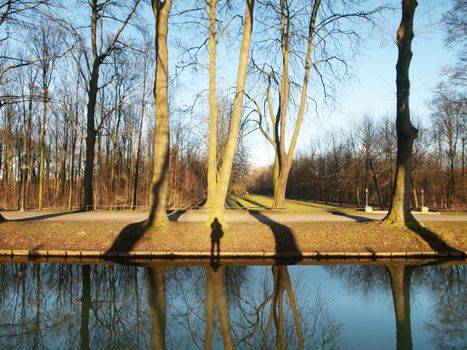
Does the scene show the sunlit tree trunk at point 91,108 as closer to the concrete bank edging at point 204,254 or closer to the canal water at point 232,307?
the concrete bank edging at point 204,254

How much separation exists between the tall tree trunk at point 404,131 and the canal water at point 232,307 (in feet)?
10.0

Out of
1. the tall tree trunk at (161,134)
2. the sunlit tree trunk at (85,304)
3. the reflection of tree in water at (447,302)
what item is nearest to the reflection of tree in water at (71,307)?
the sunlit tree trunk at (85,304)

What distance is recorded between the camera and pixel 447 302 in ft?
23.2

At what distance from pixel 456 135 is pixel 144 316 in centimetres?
3568

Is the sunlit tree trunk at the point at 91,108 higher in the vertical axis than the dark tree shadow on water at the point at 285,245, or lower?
higher

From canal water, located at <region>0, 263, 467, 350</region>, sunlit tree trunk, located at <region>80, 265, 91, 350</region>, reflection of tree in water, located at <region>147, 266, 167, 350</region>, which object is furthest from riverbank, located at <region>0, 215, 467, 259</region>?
reflection of tree in water, located at <region>147, 266, 167, 350</region>

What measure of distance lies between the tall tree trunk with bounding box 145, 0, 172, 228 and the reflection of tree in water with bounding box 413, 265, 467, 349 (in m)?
7.93

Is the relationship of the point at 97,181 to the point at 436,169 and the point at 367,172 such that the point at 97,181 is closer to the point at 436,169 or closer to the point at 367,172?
the point at 367,172

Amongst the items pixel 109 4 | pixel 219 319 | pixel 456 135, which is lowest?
pixel 219 319

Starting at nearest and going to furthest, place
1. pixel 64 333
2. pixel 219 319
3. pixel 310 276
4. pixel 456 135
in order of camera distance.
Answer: pixel 64 333, pixel 219 319, pixel 310 276, pixel 456 135

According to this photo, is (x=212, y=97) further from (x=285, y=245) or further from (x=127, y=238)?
(x=285, y=245)

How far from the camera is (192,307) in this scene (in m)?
6.77

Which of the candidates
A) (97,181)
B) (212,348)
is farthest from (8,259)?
(97,181)

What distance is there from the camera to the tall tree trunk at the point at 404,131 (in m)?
12.8
